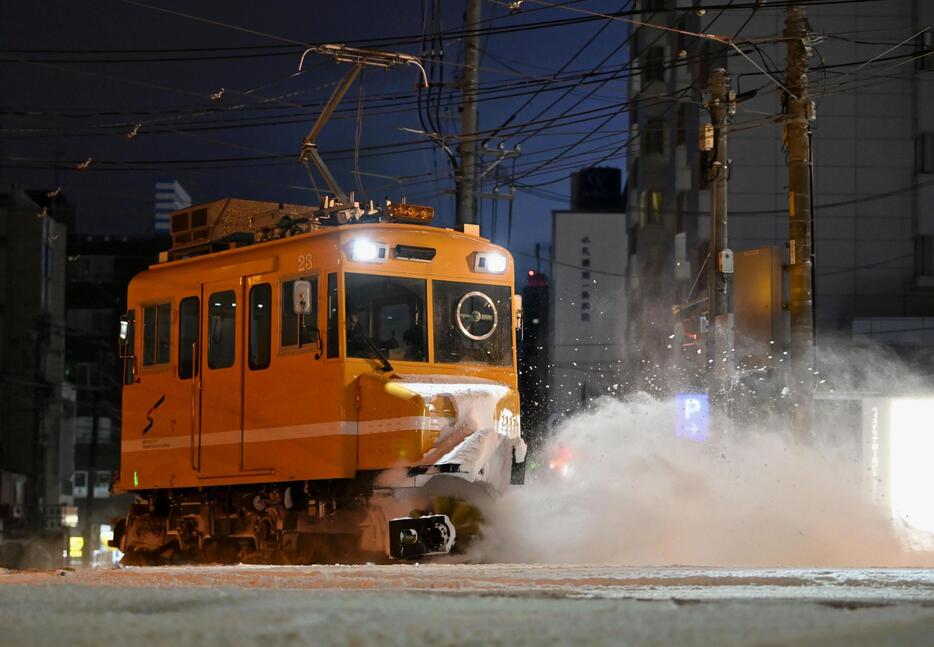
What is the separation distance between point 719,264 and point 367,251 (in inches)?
402

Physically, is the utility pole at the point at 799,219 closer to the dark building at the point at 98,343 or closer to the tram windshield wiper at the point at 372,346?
the tram windshield wiper at the point at 372,346

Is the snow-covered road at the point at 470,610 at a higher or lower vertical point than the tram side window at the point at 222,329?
lower

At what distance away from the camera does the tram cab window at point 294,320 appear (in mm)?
14242

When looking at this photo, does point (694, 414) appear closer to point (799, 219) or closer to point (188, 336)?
point (799, 219)

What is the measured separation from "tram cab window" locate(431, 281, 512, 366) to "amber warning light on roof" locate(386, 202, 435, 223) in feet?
2.94

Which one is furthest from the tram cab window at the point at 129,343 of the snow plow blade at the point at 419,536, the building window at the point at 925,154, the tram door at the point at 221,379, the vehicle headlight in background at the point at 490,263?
the building window at the point at 925,154

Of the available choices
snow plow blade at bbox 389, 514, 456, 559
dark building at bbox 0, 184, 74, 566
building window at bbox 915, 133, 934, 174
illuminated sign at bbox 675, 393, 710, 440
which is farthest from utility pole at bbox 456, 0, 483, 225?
dark building at bbox 0, 184, 74, 566

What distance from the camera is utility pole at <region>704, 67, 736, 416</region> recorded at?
22500 mm

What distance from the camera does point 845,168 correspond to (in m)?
48.3

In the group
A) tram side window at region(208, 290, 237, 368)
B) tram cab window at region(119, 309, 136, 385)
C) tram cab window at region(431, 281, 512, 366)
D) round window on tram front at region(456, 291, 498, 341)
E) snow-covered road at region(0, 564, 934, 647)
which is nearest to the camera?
snow-covered road at region(0, 564, 934, 647)

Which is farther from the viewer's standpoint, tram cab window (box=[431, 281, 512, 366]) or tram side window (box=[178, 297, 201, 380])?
tram side window (box=[178, 297, 201, 380])

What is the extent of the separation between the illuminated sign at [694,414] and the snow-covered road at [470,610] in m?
12.4

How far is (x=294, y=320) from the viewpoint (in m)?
14.6

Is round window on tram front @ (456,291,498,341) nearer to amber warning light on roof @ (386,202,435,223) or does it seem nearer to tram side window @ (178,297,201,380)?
amber warning light on roof @ (386,202,435,223)
